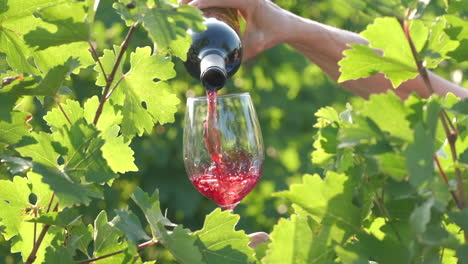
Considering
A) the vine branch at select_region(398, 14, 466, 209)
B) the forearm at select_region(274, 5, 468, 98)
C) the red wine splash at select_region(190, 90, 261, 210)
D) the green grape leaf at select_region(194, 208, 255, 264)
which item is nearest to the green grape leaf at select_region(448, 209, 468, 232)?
the vine branch at select_region(398, 14, 466, 209)

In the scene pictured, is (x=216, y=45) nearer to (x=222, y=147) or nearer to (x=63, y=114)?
(x=222, y=147)

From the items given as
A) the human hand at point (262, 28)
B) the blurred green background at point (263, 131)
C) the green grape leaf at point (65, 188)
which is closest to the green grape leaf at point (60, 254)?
the green grape leaf at point (65, 188)

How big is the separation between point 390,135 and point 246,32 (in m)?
1.97

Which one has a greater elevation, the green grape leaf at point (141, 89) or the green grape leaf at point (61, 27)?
the green grape leaf at point (61, 27)

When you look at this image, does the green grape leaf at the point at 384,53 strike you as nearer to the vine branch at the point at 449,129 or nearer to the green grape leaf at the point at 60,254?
the vine branch at the point at 449,129

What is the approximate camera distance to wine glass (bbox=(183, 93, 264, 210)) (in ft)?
7.20

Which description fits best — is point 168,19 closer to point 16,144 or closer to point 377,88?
point 16,144

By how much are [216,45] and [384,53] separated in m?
1.40

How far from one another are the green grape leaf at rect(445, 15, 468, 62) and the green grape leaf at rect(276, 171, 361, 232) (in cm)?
23

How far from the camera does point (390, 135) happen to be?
0.91 m

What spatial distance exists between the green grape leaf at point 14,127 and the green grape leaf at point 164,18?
216mm

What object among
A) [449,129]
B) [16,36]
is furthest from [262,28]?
[449,129]

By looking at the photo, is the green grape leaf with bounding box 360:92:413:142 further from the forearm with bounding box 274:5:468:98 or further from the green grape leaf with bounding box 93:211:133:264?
the forearm with bounding box 274:5:468:98

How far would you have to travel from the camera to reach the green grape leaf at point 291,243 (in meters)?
0.98
